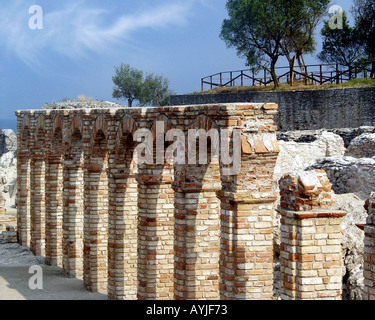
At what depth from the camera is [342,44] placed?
45844 millimetres

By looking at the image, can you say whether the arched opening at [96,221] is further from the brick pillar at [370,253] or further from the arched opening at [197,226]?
the brick pillar at [370,253]

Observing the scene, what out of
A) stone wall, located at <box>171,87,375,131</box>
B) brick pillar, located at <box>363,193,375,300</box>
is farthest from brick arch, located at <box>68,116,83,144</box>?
stone wall, located at <box>171,87,375,131</box>

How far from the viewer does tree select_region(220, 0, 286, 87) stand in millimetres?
42312

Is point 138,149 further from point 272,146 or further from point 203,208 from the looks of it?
point 272,146

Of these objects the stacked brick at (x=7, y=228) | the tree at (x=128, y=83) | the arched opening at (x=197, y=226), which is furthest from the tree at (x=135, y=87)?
→ the arched opening at (x=197, y=226)

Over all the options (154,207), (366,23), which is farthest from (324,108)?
(154,207)

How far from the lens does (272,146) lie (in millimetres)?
9922

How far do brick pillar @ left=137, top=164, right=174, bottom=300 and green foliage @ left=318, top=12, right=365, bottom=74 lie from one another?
33451 millimetres

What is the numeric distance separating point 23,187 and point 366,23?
27.4m

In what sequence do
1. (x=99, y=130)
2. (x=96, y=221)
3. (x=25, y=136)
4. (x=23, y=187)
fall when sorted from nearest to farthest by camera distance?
(x=99, y=130)
(x=96, y=221)
(x=25, y=136)
(x=23, y=187)

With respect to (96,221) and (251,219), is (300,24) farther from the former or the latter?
(251,219)

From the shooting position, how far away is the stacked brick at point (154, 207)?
9.91 m

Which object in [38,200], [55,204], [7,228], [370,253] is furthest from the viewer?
[7,228]
